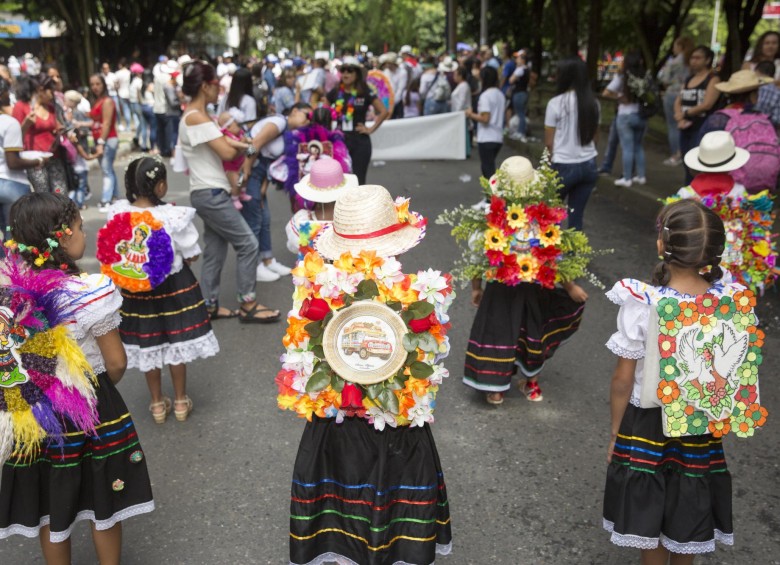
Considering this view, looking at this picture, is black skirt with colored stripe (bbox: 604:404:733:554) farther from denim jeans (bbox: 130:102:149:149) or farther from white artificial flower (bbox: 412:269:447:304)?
denim jeans (bbox: 130:102:149:149)

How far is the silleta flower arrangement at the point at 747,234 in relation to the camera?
16.8 ft

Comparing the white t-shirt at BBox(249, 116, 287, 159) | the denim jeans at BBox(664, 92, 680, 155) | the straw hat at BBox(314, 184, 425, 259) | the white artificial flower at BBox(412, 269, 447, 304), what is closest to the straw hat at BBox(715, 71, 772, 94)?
the white t-shirt at BBox(249, 116, 287, 159)

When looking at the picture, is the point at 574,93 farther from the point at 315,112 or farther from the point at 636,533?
the point at 636,533

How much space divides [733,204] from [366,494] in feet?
11.6

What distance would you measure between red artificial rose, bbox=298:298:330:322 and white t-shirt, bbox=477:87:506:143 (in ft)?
22.8

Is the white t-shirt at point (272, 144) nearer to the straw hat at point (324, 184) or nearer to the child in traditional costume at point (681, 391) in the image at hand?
the straw hat at point (324, 184)

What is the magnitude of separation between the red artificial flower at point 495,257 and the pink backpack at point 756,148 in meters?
2.01

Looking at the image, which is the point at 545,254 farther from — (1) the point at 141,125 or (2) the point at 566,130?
(1) the point at 141,125

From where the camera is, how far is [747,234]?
17.1 feet

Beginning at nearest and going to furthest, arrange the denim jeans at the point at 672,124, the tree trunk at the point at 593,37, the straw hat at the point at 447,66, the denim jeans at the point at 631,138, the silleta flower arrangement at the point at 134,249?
the silleta flower arrangement at the point at 134,249 < the denim jeans at the point at 631,138 < the denim jeans at the point at 672,124 < the straw hat at the point at 447,66 < the tree trunk at the point at 593,37

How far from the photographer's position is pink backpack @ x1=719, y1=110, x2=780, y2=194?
5.59 meters

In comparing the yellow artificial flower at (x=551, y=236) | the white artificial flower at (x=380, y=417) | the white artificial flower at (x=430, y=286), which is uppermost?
the white artificial flower at (x=430, y=286)

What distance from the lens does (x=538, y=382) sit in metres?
5.20

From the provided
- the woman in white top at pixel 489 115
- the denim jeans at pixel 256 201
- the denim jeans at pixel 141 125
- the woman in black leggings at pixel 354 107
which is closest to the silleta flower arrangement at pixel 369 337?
the denim jeans at pixel 256 201
